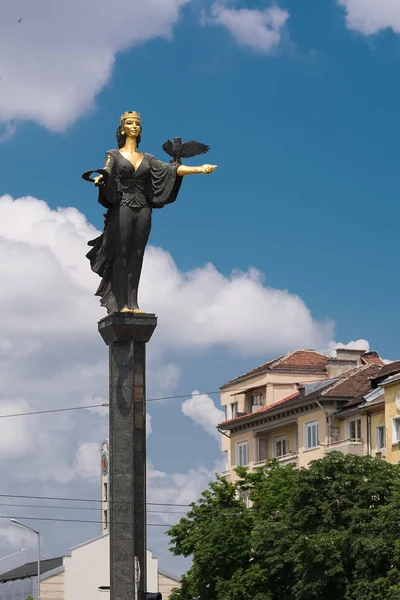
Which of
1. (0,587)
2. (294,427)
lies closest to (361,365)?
(294,427)

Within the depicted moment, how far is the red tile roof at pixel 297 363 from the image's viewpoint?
91.2 meters

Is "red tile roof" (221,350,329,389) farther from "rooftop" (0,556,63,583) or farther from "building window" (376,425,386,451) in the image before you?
"rooftop" (0,556,63,583)

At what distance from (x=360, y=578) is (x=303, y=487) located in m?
5.28

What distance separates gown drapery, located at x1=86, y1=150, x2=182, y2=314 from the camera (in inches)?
1097

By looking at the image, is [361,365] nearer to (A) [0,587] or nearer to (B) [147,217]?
(A) [0,587]

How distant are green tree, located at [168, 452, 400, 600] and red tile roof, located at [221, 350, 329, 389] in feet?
81.9

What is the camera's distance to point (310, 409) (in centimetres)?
8294

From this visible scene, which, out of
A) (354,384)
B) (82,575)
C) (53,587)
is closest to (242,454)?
(354,384)

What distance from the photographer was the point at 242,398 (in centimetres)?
9300

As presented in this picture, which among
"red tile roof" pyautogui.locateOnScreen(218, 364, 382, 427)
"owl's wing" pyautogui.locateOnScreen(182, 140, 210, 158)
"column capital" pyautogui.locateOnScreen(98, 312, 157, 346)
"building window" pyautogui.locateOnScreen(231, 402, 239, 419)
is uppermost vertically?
"building window" pyautogui.locateOnScreen(231, 402, 239, 419)

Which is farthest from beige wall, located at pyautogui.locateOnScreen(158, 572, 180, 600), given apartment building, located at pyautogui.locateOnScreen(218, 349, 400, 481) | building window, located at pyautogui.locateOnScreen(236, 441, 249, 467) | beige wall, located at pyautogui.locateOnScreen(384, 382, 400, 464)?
beige wall, located at pyautogui.locateOnScreen(384, 382, 400, 464)

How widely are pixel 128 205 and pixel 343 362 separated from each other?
63.0 m

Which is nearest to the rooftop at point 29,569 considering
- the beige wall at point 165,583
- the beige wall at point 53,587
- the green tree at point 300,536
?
the beige wall at point 53,587

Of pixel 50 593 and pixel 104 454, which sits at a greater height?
pixel 104 454
